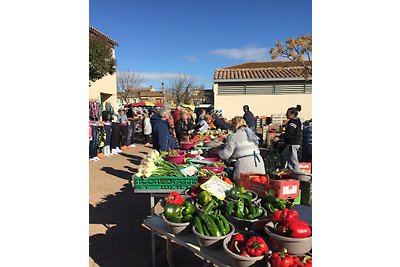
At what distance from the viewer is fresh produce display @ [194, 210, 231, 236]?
2289mm

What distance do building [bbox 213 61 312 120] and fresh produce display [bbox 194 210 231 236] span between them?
17.2m

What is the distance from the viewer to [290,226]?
2033mm

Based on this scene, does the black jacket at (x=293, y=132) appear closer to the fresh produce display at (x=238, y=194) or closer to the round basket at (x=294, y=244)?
the fresh produce display at (x=238, y=194)

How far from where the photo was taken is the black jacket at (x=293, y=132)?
6203 millimetres

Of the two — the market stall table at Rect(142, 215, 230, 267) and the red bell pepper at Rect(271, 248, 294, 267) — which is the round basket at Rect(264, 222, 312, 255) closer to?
the red bell pepper at Rect(271, 248, 294, 267)

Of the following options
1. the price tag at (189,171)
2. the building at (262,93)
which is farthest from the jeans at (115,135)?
the building at (262,93)

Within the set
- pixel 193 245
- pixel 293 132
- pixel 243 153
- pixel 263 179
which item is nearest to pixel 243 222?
pixel 193 245

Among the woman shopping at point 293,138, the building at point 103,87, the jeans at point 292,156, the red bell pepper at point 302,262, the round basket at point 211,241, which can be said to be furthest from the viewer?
the building at point 103,87

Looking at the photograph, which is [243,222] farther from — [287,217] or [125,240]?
[125,240]

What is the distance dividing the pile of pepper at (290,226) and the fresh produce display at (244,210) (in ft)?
1.19

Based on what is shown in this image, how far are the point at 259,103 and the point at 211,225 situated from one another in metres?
17.7

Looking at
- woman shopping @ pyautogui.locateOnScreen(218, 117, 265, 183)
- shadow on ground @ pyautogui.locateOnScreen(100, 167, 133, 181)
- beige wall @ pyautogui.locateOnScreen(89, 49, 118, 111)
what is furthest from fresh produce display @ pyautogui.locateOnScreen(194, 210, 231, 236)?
beige wall @ pyautogui.locateOnScreen(89, 49, 118, 111)

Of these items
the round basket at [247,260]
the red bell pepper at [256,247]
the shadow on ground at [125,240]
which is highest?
the red bell pepper at [256,247]
